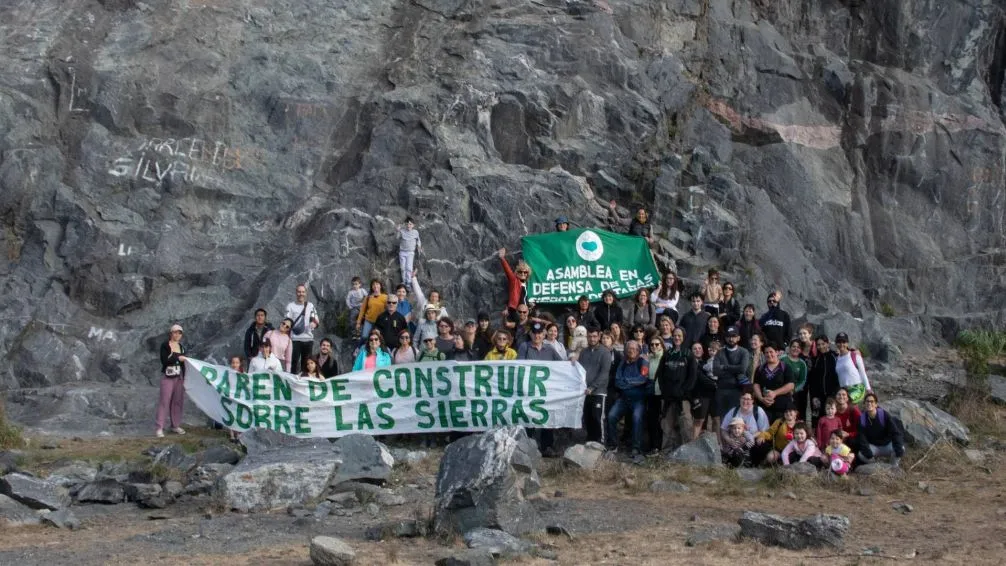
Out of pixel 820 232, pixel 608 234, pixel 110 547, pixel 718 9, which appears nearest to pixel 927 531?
pixel 110 547

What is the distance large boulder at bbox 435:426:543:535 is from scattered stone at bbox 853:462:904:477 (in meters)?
4.44

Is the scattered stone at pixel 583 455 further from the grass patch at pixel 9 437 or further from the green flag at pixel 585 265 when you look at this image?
the grass patch at pixel 9 437

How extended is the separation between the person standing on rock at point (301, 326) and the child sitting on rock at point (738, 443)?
616cm

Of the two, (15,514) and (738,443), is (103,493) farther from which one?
(738,443)

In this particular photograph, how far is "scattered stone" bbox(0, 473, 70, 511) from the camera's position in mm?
12867

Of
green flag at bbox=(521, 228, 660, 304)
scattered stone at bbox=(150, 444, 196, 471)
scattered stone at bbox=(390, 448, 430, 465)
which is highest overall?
green flag at bbox=(521, 228, 660, 304)

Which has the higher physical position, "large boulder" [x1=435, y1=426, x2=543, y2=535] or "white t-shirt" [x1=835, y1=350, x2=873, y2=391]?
"white t-shirt" [x1=835, y1=350, x2=873, y2=391]

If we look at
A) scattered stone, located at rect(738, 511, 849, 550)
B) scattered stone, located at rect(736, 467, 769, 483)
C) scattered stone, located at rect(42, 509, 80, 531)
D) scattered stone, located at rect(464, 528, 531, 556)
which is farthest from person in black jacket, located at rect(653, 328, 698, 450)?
scattered stone, located at rect(42, 509, 80, 531)

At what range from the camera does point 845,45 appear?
1085 inches

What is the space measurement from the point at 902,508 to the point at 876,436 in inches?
67.0

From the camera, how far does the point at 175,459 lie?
1480cm

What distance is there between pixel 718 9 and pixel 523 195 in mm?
7506

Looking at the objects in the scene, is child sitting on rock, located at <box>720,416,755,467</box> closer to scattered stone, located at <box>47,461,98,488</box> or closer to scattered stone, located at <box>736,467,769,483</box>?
scattered stone, located at <box>736,467,769,483</box>

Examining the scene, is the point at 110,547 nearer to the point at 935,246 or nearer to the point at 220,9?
the point at 220,9
